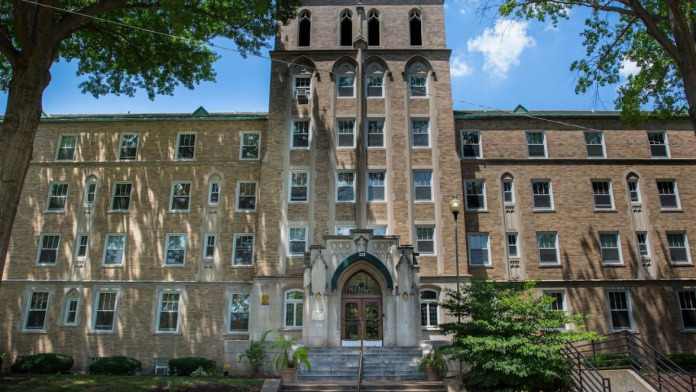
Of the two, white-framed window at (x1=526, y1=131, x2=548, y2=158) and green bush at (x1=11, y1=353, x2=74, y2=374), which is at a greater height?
white-framed window at (x1=526, y1=131, x2=548, y2=158)

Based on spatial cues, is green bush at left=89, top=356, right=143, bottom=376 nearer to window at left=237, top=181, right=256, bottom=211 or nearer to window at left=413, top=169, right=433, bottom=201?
window at left=237, top=181, right=256, bottom=211

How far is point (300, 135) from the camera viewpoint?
28.8m

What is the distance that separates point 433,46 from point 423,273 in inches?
532

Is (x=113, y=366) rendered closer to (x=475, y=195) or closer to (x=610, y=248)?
(x=475, y=195)

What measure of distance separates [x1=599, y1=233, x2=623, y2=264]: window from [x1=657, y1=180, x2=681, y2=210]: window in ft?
11.6

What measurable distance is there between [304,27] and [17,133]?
62.2 feet

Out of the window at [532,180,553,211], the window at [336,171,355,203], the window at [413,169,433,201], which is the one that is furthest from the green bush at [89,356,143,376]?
the window at [532,180,553,211]

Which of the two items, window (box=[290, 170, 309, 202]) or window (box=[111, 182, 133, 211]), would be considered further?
window (box=[111, 182, 133, 211])

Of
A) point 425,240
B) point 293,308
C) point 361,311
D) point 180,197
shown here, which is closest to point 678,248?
point 425,240

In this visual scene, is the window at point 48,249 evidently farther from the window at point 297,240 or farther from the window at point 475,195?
the window at point 475,195

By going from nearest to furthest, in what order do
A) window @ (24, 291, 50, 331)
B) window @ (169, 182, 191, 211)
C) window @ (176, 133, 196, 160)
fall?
1. window @ (24, 291, 50, 331)
2. window @ (169, 182, 191, 211)
3. window @ (176, 133, 196, 160)

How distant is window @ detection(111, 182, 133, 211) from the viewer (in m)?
29.2

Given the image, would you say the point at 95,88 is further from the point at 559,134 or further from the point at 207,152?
the point at 559,134

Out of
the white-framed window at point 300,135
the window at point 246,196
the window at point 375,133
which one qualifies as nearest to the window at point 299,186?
the white-framed window at point 300,135
